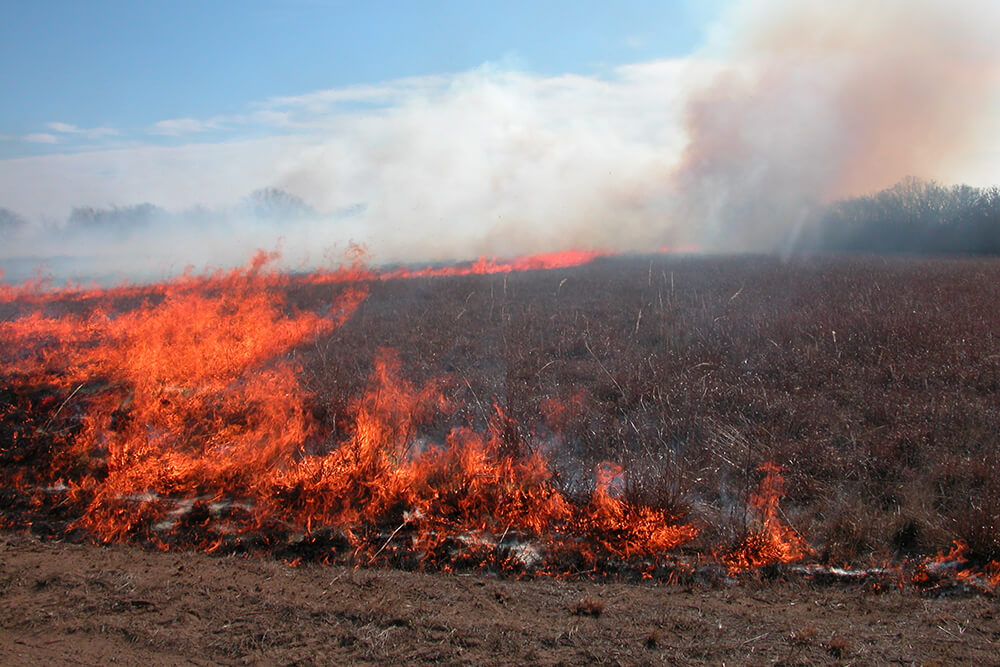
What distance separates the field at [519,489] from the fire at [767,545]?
0.8 inches

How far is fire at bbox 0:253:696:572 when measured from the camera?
16.5 ft

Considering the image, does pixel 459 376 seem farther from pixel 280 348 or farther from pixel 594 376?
pixel 280 348

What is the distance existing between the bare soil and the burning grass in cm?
34

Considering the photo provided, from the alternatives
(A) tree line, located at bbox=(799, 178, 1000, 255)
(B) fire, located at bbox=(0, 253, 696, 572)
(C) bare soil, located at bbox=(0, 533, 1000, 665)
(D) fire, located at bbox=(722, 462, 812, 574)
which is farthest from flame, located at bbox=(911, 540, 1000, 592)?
(A) tree line, located at bbox=(799, 178, 1000, 255)

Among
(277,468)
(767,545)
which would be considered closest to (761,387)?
(767,545)

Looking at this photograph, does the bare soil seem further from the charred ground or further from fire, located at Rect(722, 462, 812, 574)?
the charred ground

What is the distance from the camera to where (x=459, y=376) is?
899 cm

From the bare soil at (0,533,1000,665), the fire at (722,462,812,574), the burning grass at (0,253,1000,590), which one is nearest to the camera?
the bare soil at (0,533,1000,665)

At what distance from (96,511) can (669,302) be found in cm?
1066

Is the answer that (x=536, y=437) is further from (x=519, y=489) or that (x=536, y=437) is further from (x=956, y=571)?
(x=956, y=571)

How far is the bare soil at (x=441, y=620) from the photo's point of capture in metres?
3.48

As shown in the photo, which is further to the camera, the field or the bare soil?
the field

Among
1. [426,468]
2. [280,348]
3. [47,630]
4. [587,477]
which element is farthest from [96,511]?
[280,348]

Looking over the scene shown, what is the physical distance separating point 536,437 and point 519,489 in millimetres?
1342
